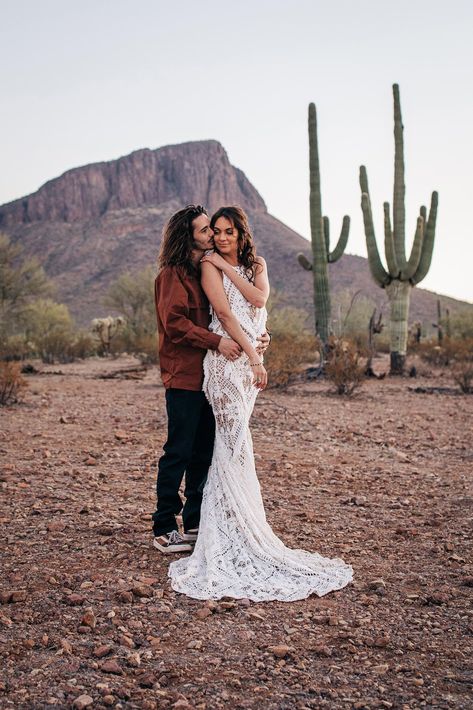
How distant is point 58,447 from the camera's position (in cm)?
721

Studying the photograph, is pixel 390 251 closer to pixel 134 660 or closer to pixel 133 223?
pixel 134 660

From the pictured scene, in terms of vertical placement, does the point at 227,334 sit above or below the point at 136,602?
above

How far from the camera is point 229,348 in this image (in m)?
3.88

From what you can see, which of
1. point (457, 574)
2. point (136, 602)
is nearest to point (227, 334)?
point (136, 602)

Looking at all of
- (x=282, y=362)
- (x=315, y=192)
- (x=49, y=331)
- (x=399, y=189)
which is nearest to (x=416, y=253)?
(x=399, y=189)

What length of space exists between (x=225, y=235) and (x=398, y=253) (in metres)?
12.0

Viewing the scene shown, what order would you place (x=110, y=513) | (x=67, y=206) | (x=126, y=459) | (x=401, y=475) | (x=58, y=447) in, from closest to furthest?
(x=110, y=513) < (x=401, y=475) < (x=126, y=459) < (x=58, y=447) < (x=67, y=206)

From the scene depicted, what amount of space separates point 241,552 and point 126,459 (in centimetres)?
318

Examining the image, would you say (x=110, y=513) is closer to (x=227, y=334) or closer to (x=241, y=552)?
(x=241, y=552)

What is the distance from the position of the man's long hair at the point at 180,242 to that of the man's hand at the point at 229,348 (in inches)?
17.8

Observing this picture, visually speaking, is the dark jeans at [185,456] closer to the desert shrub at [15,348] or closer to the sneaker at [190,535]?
the sneaker at [190,535]

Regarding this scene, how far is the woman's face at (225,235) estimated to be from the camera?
3896mm

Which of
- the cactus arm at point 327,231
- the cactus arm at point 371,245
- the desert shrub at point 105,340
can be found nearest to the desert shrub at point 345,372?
the cactus arm at point 371,245

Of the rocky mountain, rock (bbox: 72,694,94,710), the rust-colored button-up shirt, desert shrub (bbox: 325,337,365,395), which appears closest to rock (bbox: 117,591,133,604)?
rock (bbox: 72,694,94,710)
